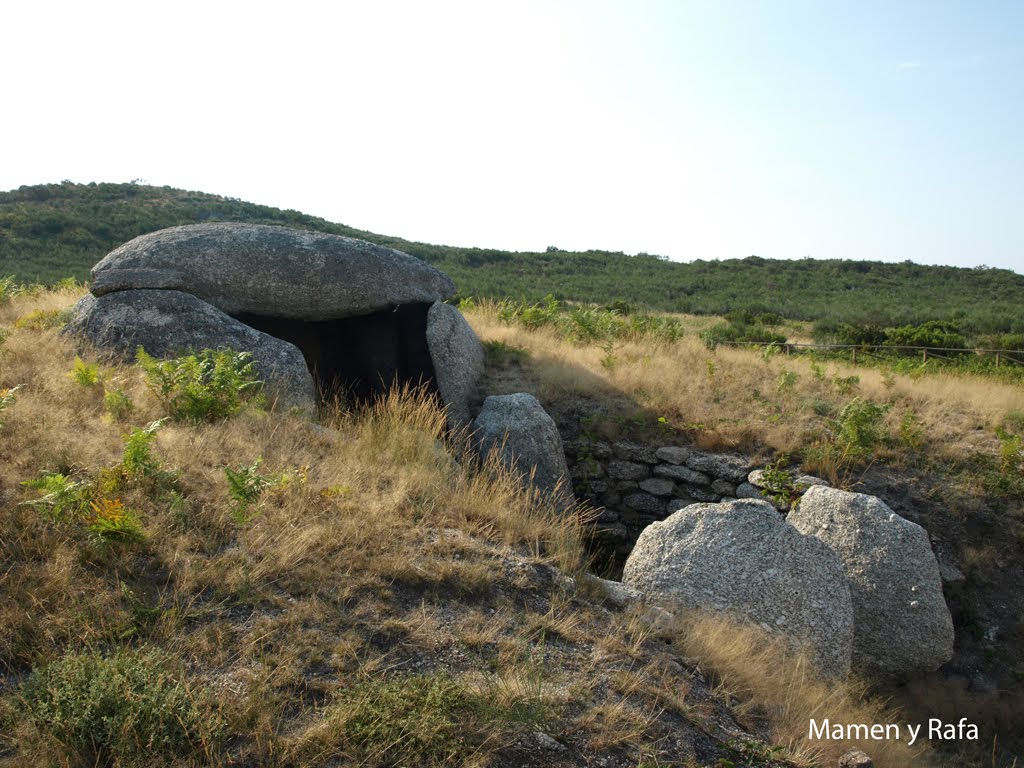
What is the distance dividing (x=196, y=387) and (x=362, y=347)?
3.99 metres

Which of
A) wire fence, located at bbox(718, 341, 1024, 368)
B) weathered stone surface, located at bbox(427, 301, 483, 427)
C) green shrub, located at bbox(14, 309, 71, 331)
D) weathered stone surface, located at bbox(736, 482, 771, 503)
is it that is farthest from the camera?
wire fence, located at bbox(718, 341, 1024, 368)

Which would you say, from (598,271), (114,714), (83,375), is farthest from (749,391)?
(598,271)

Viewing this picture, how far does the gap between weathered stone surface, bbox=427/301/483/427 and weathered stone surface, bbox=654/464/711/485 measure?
2.33 m

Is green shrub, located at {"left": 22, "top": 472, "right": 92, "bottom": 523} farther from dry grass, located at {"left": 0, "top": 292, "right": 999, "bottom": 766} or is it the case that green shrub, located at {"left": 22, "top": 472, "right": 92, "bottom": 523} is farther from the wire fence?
the wire fence

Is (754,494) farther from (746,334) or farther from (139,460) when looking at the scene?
(746,334)

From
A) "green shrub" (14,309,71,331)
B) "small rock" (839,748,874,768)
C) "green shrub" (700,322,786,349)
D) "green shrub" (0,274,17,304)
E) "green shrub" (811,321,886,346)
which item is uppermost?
"green shrub" (811,321,886,346)

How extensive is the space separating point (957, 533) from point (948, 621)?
1.18 m

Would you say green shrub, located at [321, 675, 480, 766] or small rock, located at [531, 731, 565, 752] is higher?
green shrub, located at [321, 675, 480, 766]

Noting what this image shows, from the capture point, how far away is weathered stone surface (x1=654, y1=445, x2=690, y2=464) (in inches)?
332

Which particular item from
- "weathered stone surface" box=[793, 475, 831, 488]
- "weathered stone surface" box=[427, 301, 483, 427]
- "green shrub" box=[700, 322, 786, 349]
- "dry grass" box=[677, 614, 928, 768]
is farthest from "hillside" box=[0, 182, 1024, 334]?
"dry grass" box=[677, 614, 928, 768]

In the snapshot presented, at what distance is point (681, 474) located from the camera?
328 inches

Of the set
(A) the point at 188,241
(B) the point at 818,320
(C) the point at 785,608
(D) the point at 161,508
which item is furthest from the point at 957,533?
(B) the point at 818,320

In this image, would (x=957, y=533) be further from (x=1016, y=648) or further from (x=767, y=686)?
(x=767, y=686)

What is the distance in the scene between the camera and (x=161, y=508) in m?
4.73
